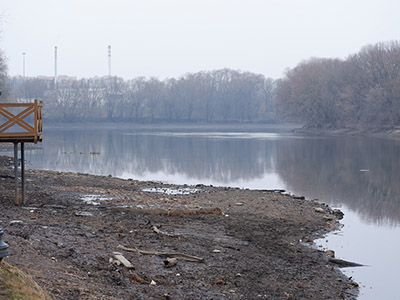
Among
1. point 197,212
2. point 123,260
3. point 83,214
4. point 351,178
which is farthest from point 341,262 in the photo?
point 351,178

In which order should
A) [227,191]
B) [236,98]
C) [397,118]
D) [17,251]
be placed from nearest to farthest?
[17,251] < [227,191] < [397,118] < [236,98]

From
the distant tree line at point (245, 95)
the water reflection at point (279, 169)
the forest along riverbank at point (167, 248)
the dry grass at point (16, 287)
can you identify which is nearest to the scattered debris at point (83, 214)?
the forest along riverbank at point (167, 248)

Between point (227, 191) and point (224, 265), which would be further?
point (227, 191)

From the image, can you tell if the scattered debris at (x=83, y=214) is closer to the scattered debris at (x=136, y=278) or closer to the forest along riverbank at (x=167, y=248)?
the forest along riverbank at (x=167, y=248)

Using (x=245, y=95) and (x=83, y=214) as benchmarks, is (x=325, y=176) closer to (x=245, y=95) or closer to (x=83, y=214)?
(x=83, y=214)

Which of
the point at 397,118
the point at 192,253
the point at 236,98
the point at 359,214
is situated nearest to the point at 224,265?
the point at 192,253

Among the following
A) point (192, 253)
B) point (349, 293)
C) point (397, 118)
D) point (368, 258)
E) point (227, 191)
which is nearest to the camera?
point (349, 293)

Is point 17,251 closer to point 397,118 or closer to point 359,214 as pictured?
point 359,214

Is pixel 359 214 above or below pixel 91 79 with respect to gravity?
below

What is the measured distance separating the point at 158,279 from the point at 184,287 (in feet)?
1.64

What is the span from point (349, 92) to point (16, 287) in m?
95.8

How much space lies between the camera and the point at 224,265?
1205cm

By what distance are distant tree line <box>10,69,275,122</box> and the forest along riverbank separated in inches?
5098

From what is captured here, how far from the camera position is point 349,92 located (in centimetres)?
9869
